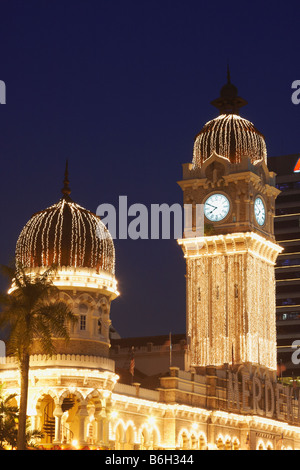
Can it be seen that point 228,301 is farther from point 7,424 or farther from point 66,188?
point 7,424

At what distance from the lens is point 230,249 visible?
4013 inches

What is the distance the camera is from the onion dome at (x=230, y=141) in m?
104

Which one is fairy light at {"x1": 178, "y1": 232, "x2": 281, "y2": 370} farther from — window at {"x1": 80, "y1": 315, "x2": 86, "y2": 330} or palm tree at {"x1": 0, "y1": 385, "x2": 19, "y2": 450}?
palm tree at {"x1": 0, "y1": 385, "x2": 19, "y2": 450}

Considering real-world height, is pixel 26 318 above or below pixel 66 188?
below

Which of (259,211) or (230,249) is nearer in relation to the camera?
(230,249)

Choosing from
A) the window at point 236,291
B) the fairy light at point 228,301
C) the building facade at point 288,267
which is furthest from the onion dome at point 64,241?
the building facade at point 288,267

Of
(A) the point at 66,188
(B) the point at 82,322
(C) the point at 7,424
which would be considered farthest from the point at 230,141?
(C) the point at 7,424

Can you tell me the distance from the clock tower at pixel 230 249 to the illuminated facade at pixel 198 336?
0.36 feet

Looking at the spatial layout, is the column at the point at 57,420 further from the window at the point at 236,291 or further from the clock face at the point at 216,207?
the clock face at the point at 216,207

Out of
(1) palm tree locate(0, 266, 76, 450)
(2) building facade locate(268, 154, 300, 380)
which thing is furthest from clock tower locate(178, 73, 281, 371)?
(2) building facade locate(268, 154, 300, 380)

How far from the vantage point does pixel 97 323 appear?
69.7m

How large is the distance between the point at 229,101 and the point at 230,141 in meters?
5.68

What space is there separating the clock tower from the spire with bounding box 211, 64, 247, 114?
5.61ft
